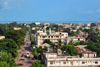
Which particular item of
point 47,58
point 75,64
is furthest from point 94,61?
point 47,58

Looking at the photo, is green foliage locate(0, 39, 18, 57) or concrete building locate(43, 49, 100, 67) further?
green foliage locate(0, 39, 18, 57)

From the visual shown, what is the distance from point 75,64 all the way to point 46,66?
3.29m

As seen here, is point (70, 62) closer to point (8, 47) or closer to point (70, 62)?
point (70, 62)

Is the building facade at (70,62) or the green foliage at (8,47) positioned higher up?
the green foliage at (8,47)

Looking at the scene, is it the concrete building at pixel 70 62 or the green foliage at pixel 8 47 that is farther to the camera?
the green foliage at pixel 8 47

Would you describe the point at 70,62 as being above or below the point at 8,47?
below

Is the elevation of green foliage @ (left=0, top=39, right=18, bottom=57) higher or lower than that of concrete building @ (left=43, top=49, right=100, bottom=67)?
higher

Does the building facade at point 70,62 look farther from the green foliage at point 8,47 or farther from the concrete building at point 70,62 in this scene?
the green foliage at point 8,47

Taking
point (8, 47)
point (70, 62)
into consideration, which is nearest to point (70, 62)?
point (70, 62)

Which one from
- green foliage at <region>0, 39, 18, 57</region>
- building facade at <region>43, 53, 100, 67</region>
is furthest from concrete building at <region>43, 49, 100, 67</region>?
green foliage at <region>0, 39, 18, 57</region>

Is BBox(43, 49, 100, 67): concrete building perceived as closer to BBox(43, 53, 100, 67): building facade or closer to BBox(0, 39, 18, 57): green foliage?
BBox(43, 53, 100, 67): building facade

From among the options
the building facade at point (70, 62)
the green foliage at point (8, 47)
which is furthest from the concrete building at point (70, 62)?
the green foliage at point (8, 47)

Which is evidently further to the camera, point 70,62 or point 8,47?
point 8,47

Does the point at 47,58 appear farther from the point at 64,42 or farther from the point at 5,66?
the point at 64,42
